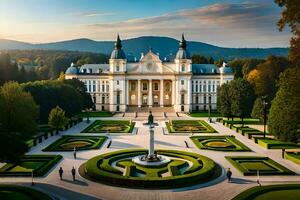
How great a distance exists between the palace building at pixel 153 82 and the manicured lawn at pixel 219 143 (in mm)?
45398

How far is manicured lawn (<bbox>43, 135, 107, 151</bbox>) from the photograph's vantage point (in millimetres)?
48888

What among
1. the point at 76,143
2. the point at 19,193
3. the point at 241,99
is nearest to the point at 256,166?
the point at 19,193

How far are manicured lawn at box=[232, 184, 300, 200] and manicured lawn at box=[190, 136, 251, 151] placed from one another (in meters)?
17.5

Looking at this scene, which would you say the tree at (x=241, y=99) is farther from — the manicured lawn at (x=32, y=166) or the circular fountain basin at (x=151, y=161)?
the manicured lawn at (x=32, y=166)

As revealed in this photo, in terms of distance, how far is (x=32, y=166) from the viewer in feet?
127

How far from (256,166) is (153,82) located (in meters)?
70.2

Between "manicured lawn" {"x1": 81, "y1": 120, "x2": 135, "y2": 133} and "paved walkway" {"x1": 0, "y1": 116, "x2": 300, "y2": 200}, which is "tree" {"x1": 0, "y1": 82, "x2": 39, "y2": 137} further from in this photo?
A: "manicured lawn" {"x1": 81, "y1": 120, "x2": 135, "y2": 133}

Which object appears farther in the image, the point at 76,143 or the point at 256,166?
the point at 76,143

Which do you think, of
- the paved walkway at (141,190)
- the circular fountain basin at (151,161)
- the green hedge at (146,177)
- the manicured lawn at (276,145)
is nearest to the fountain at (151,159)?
the circular fountain basin at (151,161)

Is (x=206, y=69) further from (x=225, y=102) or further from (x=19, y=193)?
(x=19, y=193)

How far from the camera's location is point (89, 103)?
94.6 m

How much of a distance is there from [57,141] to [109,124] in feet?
70.6

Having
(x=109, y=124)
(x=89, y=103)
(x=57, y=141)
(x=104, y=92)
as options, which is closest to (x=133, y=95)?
(x=104, y=92)

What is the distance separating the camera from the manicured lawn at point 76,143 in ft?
160
